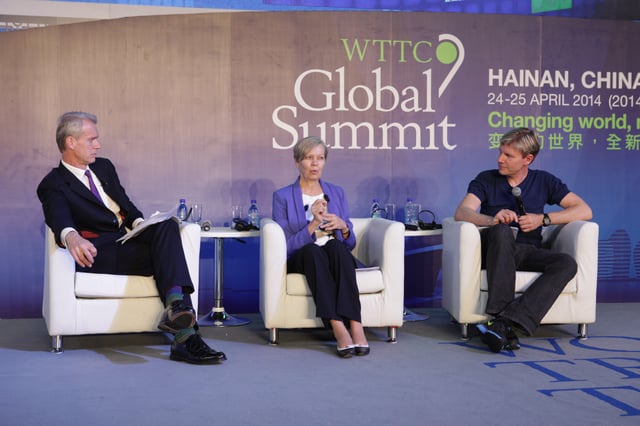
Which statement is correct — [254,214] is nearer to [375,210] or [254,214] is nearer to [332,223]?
[375,210]

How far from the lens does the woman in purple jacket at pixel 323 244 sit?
3791 millimetres

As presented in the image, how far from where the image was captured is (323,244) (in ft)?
13.5

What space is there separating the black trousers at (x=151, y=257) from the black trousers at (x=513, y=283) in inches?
66.3

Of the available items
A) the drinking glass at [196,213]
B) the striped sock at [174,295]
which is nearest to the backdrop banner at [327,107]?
the drinking glass at [196,213]

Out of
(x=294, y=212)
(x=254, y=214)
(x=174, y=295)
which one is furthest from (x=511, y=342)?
(x=254, y=214)

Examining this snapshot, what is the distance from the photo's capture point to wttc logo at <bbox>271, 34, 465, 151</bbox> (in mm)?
5172

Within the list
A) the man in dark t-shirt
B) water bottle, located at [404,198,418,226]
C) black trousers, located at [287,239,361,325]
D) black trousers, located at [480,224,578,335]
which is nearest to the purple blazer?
black trousers, located at [287,239,361,325]

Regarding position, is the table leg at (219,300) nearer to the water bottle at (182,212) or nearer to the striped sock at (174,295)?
the water bottle at (182,212)

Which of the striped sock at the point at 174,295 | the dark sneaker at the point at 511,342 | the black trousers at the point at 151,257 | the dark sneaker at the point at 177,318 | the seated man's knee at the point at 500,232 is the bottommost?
the dark sneaker at the point at 511,342

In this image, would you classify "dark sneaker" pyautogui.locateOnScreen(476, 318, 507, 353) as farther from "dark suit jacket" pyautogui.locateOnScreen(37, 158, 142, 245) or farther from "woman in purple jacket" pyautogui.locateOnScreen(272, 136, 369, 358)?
"dark suit jacket" pyautogui.locateOnScreen(37, 158, 142, 245)

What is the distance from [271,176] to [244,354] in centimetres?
172

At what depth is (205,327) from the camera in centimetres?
455

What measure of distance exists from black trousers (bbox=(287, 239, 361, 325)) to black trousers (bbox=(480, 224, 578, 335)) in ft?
2.58

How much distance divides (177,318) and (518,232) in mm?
2156
